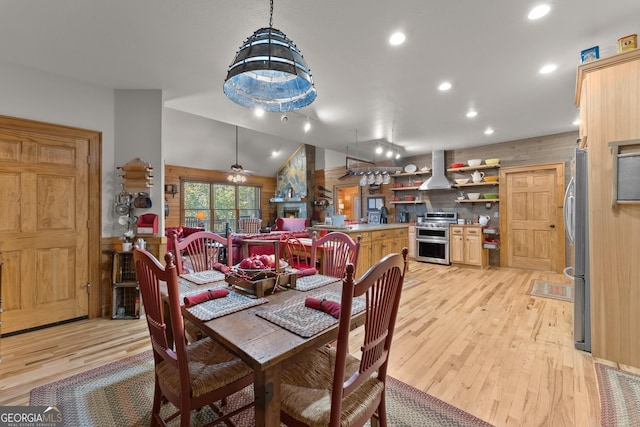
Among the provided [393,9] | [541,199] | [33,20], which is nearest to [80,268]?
[33,20]

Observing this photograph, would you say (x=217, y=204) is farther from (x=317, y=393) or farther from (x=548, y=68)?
(x=317, y=393)

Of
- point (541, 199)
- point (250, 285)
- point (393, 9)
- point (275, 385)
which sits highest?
point (393, 9)

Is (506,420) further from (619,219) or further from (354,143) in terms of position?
(354,143)

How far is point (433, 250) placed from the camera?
6348 mm

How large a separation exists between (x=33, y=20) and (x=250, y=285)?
252 centimetres

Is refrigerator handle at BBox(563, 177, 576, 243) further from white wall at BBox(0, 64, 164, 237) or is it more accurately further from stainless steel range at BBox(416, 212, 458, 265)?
white wall at BBox(0, 64, 164, 237)

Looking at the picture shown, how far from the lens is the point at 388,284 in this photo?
117 cm

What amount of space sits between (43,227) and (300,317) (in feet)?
10.3

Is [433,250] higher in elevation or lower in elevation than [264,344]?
lower

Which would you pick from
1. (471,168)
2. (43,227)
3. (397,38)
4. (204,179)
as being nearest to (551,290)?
(471,168)

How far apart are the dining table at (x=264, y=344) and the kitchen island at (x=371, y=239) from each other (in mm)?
2650

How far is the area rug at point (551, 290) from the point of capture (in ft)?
12.8

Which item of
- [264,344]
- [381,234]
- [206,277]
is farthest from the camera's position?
[381,234]

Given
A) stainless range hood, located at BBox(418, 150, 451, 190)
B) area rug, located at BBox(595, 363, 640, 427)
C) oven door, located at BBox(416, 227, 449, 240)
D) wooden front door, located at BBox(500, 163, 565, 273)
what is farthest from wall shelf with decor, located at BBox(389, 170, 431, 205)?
area rug, located at BBox(595, 363, 640, 427)
